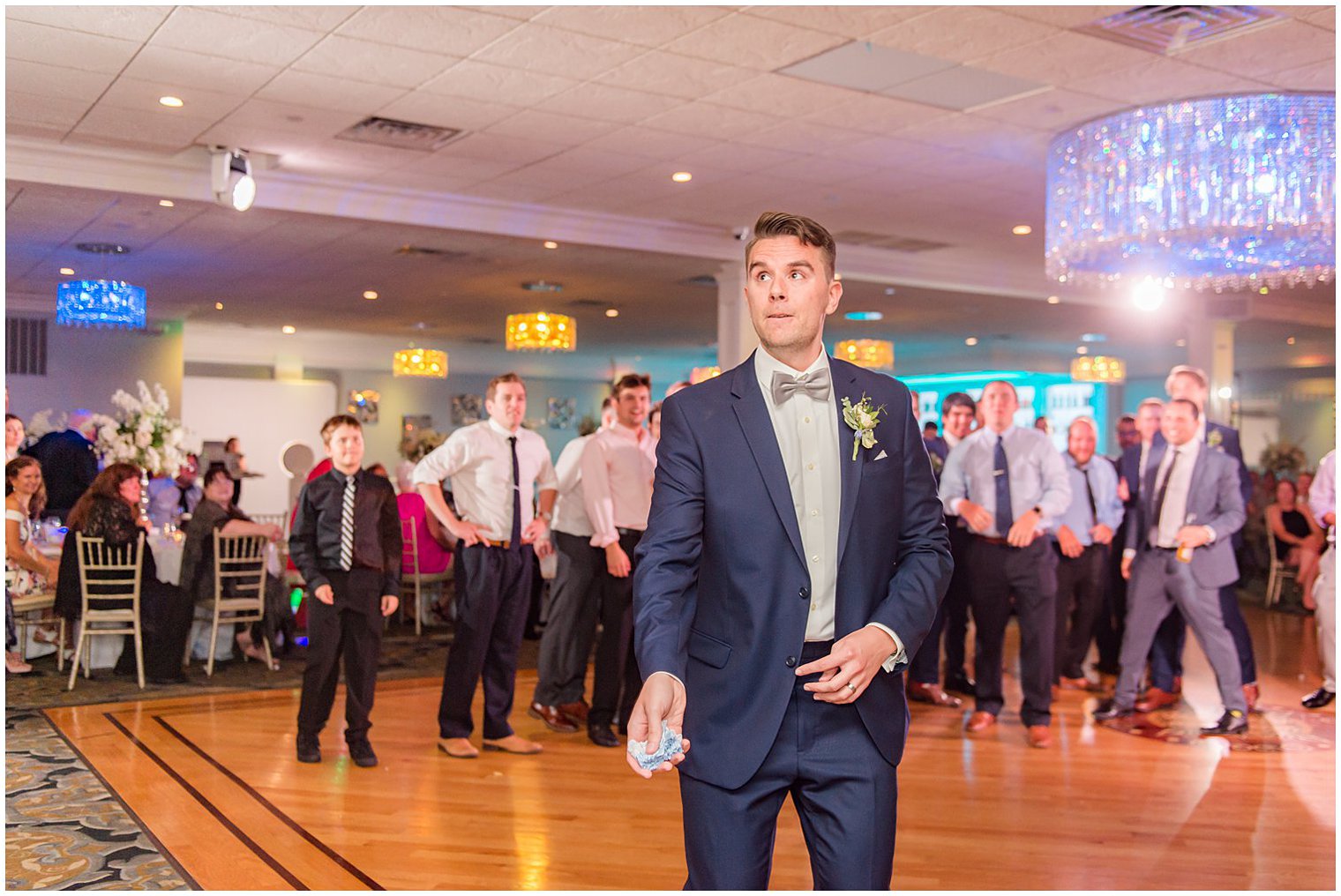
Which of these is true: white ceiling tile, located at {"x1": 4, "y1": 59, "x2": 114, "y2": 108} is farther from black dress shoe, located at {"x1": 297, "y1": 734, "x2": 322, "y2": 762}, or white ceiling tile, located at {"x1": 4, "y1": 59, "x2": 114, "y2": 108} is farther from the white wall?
the white wall

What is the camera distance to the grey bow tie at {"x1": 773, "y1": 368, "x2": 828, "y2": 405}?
2.11 m

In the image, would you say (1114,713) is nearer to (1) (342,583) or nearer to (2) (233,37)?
(1) (342,583)

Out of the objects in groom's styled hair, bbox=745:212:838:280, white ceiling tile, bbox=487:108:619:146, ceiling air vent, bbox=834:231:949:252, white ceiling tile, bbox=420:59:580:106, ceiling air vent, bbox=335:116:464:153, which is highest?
ceiling air vent, bbox=834:231:949:252

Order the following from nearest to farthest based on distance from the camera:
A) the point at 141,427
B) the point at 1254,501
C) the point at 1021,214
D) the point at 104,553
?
the point at 104,553 < the point at 141,427 < the point at 1021,214 < the point at 1254,501

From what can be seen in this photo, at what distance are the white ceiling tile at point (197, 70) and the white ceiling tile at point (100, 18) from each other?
0.80 ft

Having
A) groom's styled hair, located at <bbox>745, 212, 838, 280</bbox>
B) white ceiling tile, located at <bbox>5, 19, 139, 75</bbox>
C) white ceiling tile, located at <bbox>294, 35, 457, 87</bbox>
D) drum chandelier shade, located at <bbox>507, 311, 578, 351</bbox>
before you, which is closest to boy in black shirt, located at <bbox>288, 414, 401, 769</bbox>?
white ceiling tile, located at <bbox>294, 35, 457, 87</bbox>

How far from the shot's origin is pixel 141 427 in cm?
809

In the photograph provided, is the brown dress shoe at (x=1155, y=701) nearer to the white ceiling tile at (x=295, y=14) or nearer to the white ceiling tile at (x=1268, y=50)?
the white ceiling tile at (x=1268, y=50)

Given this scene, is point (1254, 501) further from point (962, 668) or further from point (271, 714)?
point (271, 714)

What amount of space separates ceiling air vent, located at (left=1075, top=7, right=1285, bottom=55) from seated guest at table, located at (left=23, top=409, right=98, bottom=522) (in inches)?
325

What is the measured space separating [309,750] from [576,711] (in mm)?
1419

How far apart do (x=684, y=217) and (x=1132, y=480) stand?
12.6ft

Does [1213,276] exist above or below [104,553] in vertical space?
above

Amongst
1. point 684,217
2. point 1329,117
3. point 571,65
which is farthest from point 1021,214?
point 571,65
